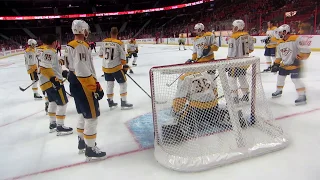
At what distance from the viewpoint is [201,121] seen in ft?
8.18

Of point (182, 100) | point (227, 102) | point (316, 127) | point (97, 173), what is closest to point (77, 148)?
point (97, 173)

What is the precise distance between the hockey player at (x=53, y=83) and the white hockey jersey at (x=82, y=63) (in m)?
0.82

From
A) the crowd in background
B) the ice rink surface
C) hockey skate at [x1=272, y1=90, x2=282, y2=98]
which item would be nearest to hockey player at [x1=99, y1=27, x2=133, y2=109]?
the ice rink surface

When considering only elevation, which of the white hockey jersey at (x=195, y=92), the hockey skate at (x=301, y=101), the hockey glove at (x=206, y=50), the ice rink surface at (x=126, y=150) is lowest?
the ice rink surface at (x=126, y=150)

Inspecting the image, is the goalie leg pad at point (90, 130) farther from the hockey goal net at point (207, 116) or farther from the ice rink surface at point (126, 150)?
the hockey goal net at point (207, 116)

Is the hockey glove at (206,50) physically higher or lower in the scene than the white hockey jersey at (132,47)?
lower

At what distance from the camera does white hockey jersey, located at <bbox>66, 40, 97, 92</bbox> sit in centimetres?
216

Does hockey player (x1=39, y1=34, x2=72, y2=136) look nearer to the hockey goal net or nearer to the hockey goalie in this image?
the hockey goal net

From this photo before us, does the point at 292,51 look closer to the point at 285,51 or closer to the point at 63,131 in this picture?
the point at 285,51

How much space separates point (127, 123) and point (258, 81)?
5.41 feet

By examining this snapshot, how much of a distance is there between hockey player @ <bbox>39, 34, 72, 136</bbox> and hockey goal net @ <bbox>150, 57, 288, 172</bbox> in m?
1.20

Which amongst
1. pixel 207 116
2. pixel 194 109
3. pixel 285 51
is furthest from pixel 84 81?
pixel 285 51

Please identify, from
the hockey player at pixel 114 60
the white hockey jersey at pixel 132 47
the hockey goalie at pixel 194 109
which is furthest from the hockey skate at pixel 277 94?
the white hockey jersey at pixel 132 47

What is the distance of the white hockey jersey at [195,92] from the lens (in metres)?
2.46
